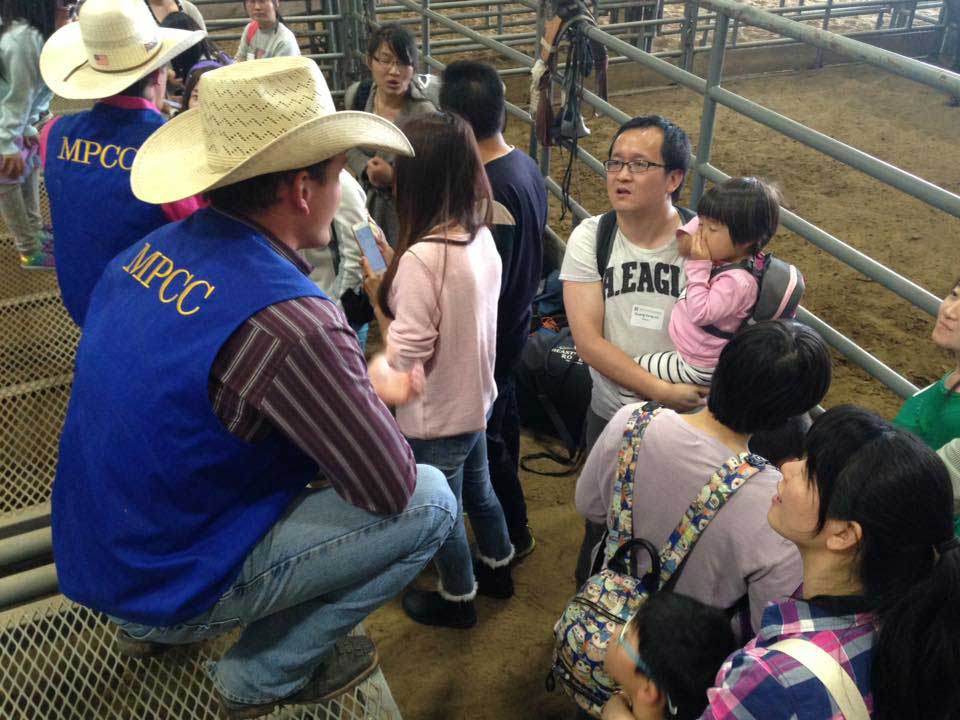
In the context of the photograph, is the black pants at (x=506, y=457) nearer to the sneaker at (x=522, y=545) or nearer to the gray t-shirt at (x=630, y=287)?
the sneaker at (x=522, y=545)

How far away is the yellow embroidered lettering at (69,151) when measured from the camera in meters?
2.57

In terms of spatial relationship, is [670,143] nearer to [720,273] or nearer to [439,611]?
[720,273]

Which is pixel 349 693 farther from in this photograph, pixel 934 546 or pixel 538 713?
pixel 934 546

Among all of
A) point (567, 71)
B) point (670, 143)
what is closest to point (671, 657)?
point (670, 143)

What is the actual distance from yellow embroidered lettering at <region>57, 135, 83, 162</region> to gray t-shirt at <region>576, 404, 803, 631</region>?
1.80 metres

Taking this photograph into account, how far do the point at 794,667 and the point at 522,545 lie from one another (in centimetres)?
216

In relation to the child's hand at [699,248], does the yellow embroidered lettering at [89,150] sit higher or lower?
higher

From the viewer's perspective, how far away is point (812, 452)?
1.58 metres

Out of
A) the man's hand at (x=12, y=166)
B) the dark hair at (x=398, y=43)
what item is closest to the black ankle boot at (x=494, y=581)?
the dark hair at (x=398, y=43)

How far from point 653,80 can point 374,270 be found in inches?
326

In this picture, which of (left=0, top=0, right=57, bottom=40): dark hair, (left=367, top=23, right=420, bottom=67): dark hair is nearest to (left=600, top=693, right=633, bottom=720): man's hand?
(left=367, top=23, right=420, bottom=67): dark hair

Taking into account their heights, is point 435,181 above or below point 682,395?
above

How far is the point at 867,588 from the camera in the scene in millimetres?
1455

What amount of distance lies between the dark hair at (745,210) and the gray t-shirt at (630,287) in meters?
0.25
